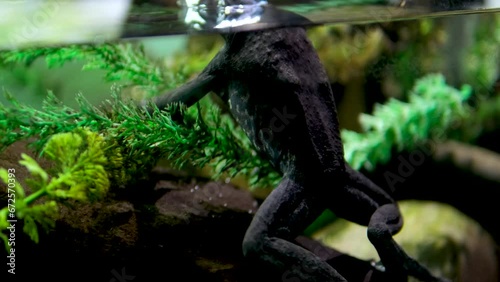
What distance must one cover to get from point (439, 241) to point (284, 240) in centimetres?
137

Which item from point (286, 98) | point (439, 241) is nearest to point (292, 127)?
point (286, 98)

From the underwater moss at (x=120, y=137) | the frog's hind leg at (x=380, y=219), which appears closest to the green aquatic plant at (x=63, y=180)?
the underwater moss at (x=120, y=137)

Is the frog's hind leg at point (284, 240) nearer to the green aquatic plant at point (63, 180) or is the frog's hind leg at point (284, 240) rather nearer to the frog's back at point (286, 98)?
the frog's back at point (286, 98)

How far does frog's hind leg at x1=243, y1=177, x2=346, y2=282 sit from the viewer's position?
201 cm

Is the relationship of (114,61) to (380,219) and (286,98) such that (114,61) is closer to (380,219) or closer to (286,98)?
(286,98)

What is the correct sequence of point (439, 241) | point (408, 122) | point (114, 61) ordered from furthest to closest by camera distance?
1. point (408, 122)
2. point (439, 241)
3. point (114, 61)

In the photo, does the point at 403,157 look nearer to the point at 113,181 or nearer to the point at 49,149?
the point at 113,181

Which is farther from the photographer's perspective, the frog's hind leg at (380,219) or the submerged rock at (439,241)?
the submerged rock at (439,241)

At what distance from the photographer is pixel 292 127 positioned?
7.28 ft

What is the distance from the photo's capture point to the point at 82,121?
6.62 ft

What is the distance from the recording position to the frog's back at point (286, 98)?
221 cm

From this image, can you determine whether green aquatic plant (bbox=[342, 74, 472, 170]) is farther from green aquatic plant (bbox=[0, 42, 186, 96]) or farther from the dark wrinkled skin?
green aquatic plant (bbox=[0, 42, 186, 96])

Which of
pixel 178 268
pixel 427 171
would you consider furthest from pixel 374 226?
pixel 427 171

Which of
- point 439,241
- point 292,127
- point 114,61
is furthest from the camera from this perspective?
point 439,241
